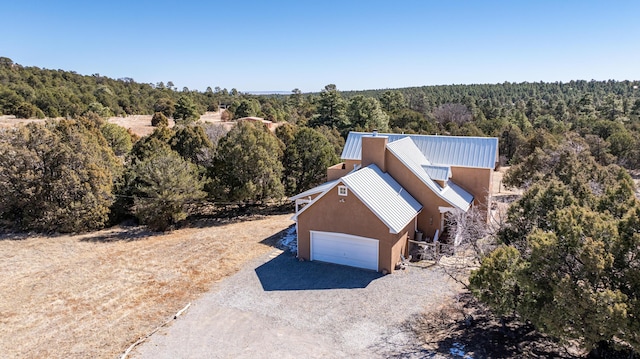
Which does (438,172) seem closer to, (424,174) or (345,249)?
(424,174)

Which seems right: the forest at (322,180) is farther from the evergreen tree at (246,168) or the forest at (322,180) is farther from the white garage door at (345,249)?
the white garage door at (345,249)

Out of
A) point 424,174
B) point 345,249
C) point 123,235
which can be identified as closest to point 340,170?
point 424,174

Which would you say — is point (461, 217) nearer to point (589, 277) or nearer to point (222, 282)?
point (589, 277)

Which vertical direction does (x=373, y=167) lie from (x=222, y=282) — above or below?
above

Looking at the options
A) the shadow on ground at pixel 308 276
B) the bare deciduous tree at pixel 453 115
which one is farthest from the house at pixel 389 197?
the bare deciduous tree at pixel 453 115

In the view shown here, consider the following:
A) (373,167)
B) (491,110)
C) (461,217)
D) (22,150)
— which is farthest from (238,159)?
(491,110)

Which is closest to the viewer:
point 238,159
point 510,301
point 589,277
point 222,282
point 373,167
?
point 589,277
